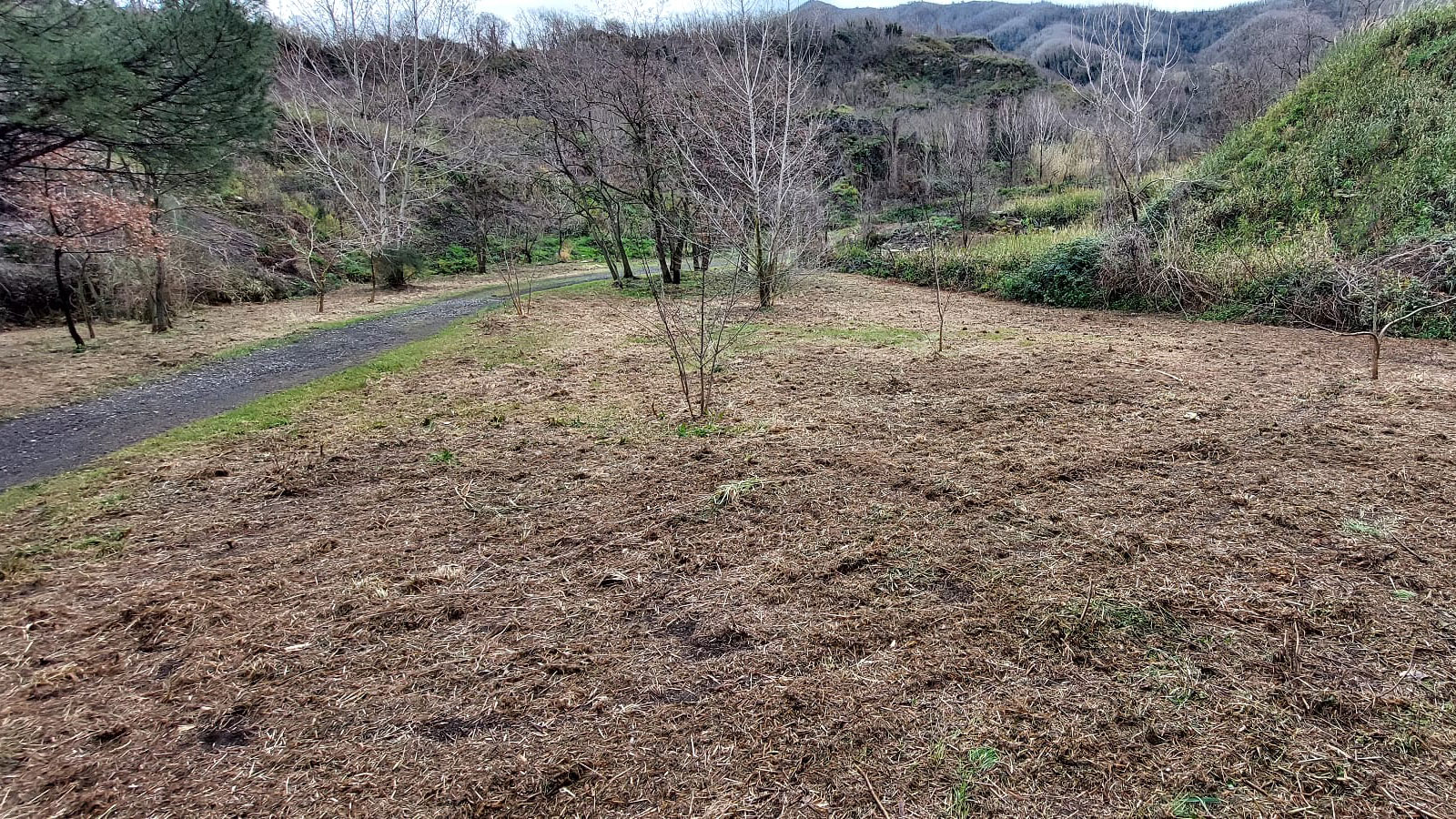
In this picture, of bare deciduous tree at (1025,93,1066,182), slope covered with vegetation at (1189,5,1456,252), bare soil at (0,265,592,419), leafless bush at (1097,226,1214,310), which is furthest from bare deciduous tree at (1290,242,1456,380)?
bare deciduous tree at (1025,93,1066,182)

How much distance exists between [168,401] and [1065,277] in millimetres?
12724

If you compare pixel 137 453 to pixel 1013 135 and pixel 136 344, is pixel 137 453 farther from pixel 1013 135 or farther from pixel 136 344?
pixel 1013 135

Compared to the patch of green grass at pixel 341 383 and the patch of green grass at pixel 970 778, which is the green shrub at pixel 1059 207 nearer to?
the patch of green grass at pixel 341 383

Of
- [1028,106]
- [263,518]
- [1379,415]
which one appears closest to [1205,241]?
[1379,415]

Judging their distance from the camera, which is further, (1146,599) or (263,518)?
(263,518)

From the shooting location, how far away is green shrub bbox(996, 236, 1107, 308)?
10.7 metres

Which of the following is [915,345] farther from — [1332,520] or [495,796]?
[495,796]

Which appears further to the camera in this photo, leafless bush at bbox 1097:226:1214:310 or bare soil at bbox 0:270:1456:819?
leafless bush at bbox 1097:226:1214:310

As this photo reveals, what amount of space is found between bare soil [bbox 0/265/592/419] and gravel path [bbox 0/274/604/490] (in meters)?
0.55

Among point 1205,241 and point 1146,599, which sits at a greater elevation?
point 1205,241

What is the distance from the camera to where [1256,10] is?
50531 millimetres

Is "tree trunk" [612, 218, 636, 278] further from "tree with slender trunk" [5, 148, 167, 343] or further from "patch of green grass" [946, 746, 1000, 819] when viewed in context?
"patch of green grass" [946, 746, 1000, 819]

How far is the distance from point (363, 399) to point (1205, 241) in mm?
12745

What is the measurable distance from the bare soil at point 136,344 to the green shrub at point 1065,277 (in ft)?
42.7
